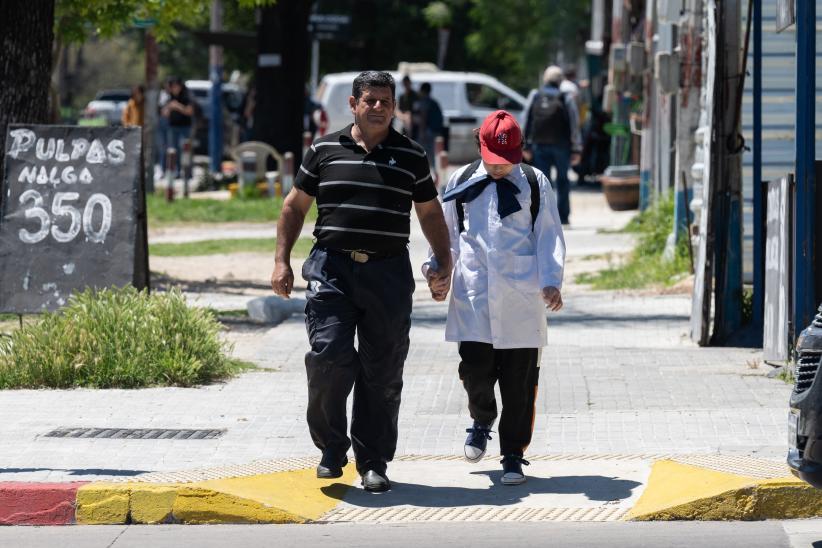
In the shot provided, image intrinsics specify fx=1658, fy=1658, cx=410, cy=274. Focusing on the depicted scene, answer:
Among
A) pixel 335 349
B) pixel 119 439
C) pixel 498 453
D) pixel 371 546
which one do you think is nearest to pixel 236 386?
pixel 119 439

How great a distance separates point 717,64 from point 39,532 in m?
6.37

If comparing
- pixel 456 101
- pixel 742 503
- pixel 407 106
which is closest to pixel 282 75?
pixel 407 106

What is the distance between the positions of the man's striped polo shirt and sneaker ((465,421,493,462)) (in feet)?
3.17

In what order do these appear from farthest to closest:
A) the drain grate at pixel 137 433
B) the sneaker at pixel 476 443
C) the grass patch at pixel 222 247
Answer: the grass patch at pixel 222 247 < the drain grate at pixel 137 433 < the sneaker at pixel 476 443

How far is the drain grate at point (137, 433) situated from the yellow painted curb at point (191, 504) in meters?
1.38

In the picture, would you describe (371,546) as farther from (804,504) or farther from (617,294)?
(617,294)

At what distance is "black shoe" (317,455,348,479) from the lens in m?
7.35

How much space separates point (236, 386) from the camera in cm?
1026

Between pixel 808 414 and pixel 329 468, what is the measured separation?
2.28 m

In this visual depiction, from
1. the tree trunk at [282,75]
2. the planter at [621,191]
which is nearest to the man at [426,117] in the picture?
the tree trunk at [282,75]

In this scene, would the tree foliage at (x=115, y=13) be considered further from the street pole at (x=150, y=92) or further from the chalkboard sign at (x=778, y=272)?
the street pole at (x=150, y=92)

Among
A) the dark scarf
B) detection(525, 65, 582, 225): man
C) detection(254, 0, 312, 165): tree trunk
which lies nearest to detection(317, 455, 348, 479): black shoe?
the dark scarf

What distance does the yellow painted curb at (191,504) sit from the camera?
703 centimetres

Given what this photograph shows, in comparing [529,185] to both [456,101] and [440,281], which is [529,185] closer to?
[440,281]
